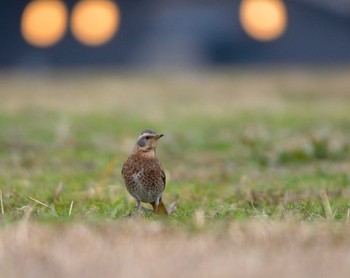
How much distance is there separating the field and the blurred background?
169 centimetres

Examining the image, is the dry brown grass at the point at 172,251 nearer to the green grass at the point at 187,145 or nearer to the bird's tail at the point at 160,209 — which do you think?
the green grass at the point at 187,145

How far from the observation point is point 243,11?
22359 millimetres

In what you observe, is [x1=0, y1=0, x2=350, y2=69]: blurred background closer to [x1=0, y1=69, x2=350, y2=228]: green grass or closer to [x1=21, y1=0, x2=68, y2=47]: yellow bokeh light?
[x1=21, y1=0, x2=68, y2=47]: yellow bokeh light

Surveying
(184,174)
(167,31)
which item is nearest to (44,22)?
(167,31)

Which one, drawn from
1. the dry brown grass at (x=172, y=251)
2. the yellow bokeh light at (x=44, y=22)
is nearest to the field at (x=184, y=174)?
the dry brown grass at (x=172, y=251)

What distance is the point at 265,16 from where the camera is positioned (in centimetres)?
2230

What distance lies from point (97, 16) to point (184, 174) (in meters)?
13.9

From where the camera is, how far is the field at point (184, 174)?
4379 mm

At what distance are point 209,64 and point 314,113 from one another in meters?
8.59

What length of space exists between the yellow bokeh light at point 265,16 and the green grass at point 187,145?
2268mm

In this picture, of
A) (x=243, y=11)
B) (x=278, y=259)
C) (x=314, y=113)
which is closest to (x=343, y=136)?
(x=314, y=113)

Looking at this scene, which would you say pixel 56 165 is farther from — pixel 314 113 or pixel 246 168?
pixel 314 113

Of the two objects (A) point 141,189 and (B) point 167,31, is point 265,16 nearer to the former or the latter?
(B) point 167,31

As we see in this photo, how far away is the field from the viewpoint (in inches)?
172
